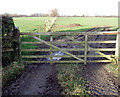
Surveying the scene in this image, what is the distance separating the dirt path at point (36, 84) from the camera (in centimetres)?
429

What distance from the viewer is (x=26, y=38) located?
1295 cm

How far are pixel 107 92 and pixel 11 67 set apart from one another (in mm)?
3839

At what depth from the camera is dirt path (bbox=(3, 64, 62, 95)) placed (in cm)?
429

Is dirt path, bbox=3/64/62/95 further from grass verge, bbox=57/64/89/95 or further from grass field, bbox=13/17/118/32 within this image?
grass field, bbox=13/17/118/32

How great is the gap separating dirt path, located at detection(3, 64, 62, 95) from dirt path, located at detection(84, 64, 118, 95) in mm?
1165

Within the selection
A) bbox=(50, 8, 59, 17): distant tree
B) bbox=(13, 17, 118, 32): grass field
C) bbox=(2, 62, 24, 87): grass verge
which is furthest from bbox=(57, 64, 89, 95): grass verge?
bbox=(50, 8, 59, 17): distant tree

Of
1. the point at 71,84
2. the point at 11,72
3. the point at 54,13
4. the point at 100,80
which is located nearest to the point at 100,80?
the point at 100,80

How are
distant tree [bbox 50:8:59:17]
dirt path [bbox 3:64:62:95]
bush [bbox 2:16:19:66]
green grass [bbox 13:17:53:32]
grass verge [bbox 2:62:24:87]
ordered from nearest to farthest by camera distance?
dirt path [bbox 3:64:62:95], grass verge [bbox 2:62:24:87], bush [bbox 2:16:19:66], green grass [bbox 13:17:53:32], distant tree [bbox 50:8:59:17]

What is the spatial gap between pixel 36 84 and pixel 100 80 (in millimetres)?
2340

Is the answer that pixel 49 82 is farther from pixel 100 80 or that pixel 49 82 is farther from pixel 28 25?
pixel 28 25

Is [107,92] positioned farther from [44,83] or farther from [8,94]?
[8,94]

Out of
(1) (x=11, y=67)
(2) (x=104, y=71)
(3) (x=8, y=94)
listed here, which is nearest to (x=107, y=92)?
(2) (x=104, y=71)

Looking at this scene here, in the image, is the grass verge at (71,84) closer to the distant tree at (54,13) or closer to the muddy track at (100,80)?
the muddy track at (100,80)

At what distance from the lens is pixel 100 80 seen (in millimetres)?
4961
